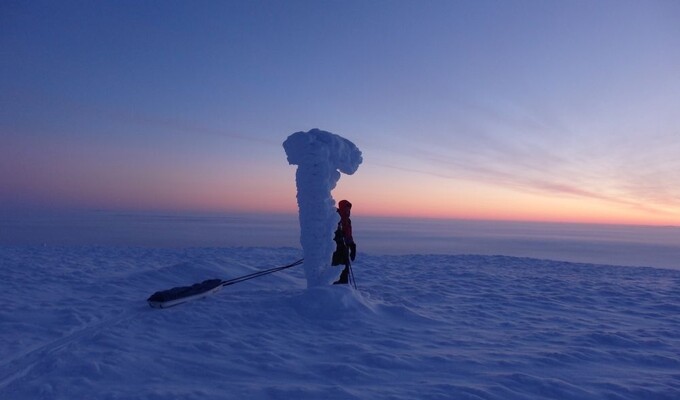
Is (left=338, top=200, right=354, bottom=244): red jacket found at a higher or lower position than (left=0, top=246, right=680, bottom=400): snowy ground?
higher

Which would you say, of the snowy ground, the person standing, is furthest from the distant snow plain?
the person standing

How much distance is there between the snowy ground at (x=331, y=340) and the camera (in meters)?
5.53

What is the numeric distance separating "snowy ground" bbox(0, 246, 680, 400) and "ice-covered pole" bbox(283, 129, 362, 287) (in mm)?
1429

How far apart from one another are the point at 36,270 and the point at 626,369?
15.6m

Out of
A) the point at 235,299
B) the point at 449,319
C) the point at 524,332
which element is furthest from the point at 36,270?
the point at 524,332

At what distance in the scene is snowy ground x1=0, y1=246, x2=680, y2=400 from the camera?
5531 mm

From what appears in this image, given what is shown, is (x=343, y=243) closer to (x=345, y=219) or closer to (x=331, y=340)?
(x=345, y=219)

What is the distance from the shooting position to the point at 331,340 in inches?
296

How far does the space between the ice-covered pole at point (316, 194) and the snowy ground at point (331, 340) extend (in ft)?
4.69

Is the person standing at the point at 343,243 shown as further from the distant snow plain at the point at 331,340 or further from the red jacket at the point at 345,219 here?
the distant snow plain at the point at 331,340

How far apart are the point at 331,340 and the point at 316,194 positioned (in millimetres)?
4308

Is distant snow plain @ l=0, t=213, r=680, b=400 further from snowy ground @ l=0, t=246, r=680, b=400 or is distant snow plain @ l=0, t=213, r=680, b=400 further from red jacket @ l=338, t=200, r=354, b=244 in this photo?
red jacket @ l=338, t=200, r=354, b=244

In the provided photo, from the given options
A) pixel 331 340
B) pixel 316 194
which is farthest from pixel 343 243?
pixel 331 340

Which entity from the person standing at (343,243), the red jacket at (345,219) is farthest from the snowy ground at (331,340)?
the red jacket at (345,219)
